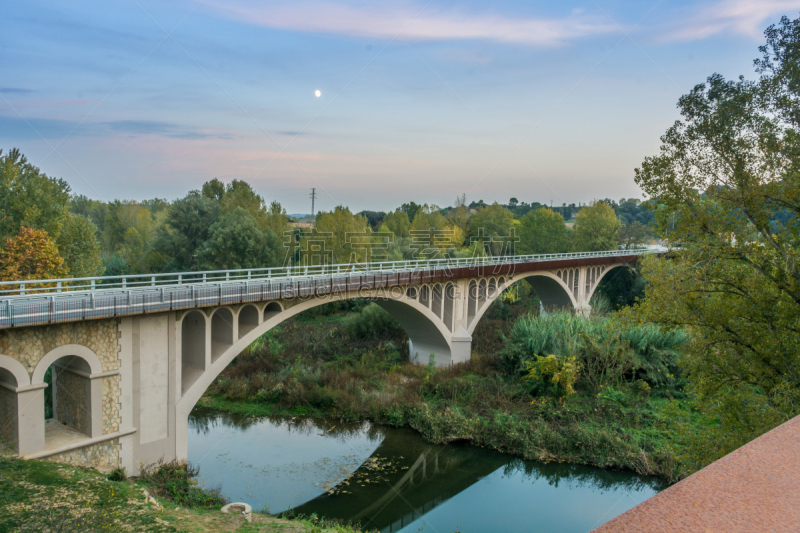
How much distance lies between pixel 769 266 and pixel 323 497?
13075mm

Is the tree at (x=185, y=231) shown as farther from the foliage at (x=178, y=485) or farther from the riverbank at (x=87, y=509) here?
the riverbank at (x=87, y=509)

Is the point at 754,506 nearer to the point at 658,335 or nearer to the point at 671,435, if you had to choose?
the point at 671,435

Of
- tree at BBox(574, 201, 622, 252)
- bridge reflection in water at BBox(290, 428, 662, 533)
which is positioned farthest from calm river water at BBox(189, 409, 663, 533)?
tree at BBox(574, 201, 622, 252)

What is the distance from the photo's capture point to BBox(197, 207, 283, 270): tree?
38.1 metres

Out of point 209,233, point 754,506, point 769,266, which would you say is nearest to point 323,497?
point 769,266

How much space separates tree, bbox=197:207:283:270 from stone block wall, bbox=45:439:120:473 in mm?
25527

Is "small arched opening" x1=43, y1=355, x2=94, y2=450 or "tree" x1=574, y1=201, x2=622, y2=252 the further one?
"tree" x1=574, y1=201, x2=622, y2=252

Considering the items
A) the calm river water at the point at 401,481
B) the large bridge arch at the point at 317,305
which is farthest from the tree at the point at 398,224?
the calm river water at the point at 401,481

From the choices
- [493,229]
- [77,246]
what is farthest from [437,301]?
[493,229]

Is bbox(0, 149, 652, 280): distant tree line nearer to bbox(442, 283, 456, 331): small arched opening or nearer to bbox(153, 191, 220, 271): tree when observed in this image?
bbox(153, 191, 220, 271): tree

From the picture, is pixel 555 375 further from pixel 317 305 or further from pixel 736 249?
pixel 736 249

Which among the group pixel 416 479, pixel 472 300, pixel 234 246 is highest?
pixel 234 246

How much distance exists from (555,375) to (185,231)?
3174 cm

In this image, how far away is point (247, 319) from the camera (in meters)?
17.7
